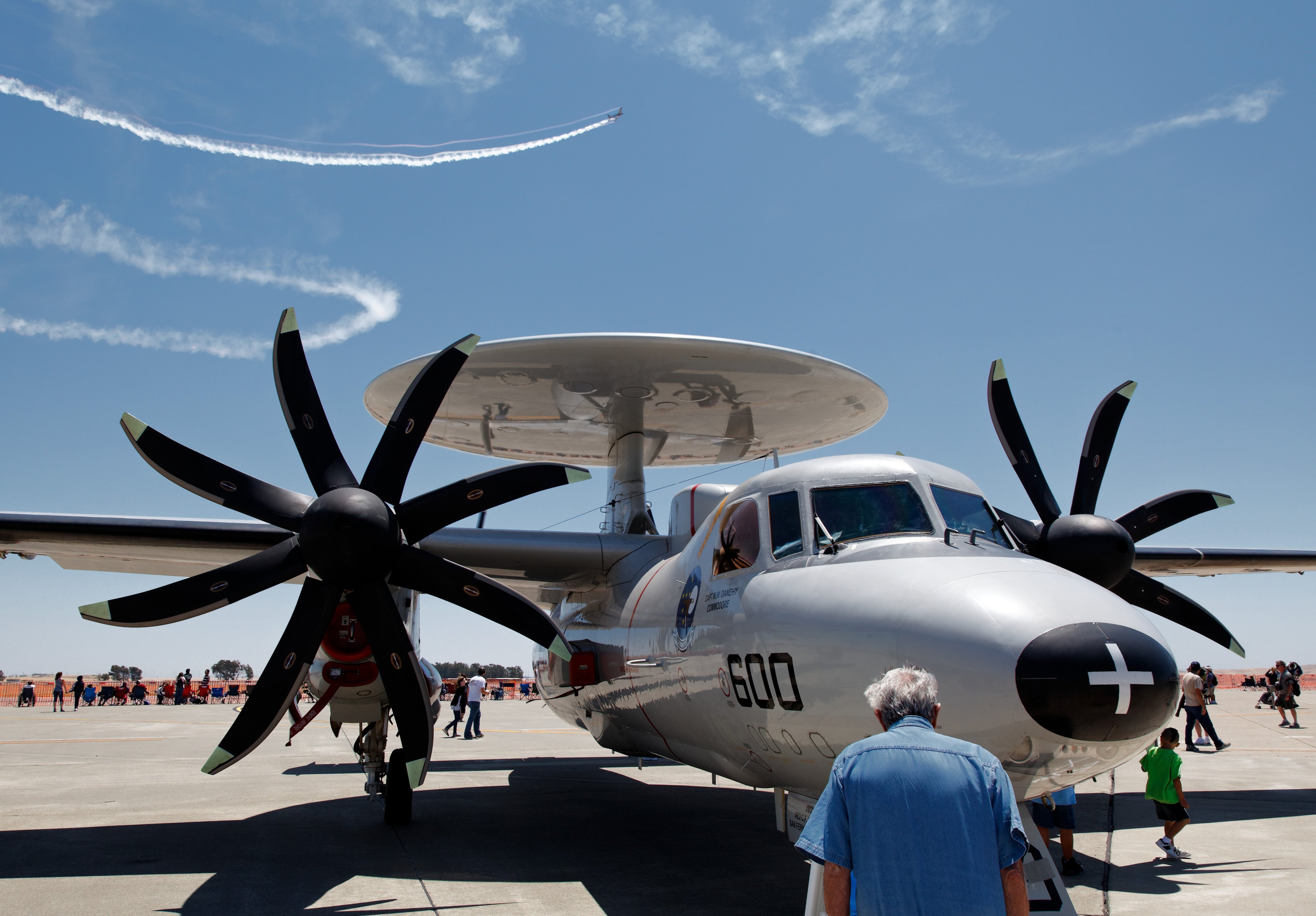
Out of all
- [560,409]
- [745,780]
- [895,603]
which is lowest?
[745,780]

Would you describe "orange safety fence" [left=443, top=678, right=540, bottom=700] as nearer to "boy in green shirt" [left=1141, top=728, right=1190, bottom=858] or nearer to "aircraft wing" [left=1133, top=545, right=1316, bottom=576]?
"aircraft wing" [left=1133, top=545, right=1316, bottom=576]

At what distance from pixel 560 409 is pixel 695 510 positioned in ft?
16.6

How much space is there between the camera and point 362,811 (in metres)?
12.5

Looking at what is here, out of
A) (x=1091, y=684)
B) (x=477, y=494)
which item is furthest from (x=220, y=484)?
(x=1091, y=684)

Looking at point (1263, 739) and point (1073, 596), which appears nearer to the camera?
point (1073, 596)

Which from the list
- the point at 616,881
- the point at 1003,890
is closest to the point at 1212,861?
the point at 616,881

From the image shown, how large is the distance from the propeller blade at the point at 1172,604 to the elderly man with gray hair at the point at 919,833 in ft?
33.2

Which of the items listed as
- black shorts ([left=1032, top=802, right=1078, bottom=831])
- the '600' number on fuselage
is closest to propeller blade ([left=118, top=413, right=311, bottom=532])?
the '600' number on fuselage

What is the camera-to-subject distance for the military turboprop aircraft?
15.8ft

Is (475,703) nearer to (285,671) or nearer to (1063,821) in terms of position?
(285,671)

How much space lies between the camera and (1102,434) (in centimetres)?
1176

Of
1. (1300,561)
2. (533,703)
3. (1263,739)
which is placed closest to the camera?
(1300,561)

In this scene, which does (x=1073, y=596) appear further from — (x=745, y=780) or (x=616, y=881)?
(x=616, y=881)

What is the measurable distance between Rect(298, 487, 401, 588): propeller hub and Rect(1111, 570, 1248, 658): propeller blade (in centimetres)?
918
